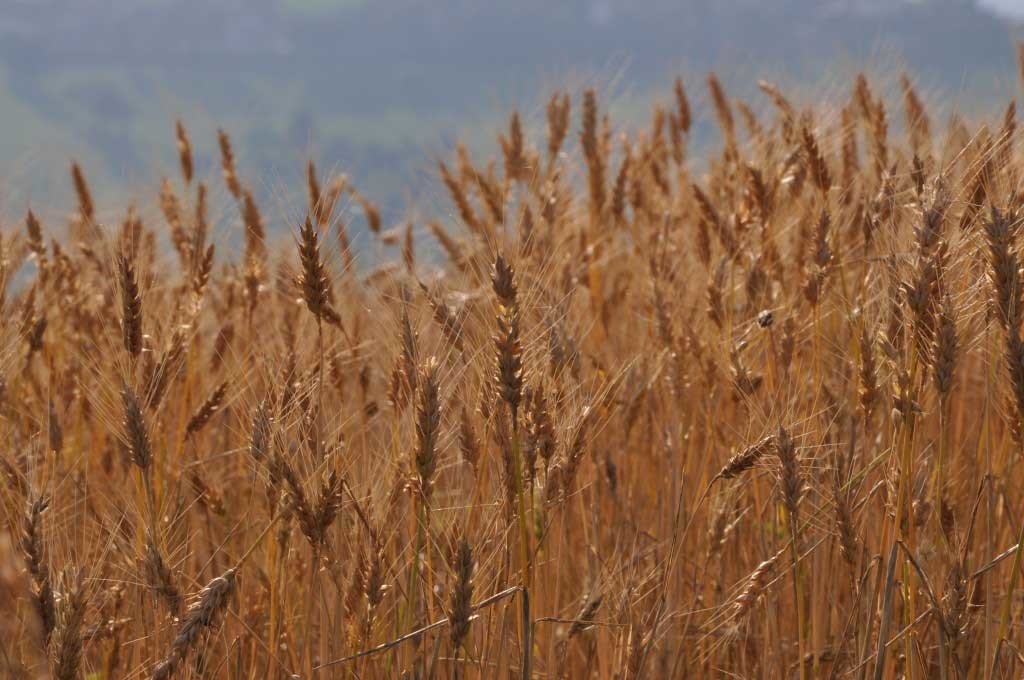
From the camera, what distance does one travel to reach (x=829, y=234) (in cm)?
207

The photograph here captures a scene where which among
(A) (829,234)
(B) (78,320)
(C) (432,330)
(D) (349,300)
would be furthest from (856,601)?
(B) (78,320)

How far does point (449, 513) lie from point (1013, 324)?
925 mm

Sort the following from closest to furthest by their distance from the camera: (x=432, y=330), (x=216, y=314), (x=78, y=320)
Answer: (x=432, y=330), (x=78, y=320), (x=216, y=314)

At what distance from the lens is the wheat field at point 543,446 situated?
1353mm

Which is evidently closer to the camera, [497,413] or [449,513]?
[497,413]

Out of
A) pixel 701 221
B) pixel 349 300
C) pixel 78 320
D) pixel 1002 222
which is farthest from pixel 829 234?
pixel 78 320

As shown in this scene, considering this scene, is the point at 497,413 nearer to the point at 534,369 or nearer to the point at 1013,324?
the point at 534,369

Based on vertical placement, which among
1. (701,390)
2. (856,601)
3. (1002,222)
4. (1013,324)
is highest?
(1002,222)

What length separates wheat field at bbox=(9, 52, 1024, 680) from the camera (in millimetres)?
1353

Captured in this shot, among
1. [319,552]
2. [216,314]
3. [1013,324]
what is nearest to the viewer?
[1013,324]

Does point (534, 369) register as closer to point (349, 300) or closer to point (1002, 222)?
point (1002, 222)

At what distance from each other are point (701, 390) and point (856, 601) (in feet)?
3.94

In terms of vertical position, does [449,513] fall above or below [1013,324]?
below

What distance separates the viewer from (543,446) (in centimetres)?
144
